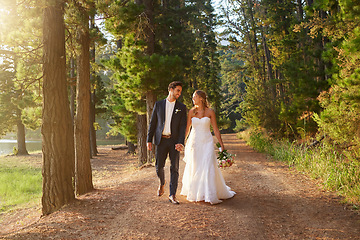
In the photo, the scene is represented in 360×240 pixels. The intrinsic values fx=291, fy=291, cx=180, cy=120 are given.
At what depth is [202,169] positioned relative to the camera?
576 centimetres

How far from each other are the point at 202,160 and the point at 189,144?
1.47ft

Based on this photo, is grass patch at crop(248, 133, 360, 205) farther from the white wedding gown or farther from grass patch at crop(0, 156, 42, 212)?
grass patch at crop(0, 156, 42, 212)

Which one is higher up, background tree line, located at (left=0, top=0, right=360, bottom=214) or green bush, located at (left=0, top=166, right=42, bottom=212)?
background tree line, located at (left=0, top=0, right=360, bottom=214)

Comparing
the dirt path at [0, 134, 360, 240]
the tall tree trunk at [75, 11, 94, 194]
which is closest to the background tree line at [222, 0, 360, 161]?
the dirt path at [0, 134, 360, 240]

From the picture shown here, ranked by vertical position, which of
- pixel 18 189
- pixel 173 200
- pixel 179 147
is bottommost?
pixel 18 189

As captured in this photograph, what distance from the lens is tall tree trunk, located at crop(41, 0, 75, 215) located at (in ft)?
21.1

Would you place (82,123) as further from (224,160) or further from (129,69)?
(129,69)

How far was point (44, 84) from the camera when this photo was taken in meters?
6.46

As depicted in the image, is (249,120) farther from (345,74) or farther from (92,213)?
(92,213)

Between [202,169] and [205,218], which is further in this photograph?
[202,169]

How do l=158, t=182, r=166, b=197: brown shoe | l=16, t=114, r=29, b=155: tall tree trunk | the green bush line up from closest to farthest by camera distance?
1. l=158, t=182, r=166, b=197: brown shoe
2. the green bush
3. l=16, t=114, r=29, b=155: tall tree trunk

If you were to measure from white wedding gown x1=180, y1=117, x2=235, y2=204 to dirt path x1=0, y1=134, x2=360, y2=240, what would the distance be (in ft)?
0.67

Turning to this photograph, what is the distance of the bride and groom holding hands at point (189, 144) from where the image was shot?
558 cm

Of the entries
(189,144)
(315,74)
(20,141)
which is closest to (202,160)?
(189,144)
